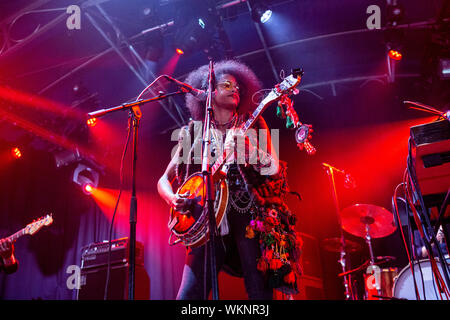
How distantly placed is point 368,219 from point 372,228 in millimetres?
270

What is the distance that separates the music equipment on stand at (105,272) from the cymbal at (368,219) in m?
3.61

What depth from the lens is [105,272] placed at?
6.17 meters

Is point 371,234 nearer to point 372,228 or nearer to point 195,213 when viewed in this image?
point 372,228

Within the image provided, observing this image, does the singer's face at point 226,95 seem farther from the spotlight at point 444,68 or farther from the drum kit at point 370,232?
the spotlight at point 444,68

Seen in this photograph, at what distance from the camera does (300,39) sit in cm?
Answer: 771

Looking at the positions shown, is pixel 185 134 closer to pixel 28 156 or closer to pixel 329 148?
pixel 329 148

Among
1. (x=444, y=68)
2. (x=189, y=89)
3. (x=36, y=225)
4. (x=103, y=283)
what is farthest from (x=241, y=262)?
(x=444, y=68)

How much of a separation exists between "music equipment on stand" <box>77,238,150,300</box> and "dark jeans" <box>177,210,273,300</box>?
145 inches

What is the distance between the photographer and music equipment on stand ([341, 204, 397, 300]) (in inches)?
225

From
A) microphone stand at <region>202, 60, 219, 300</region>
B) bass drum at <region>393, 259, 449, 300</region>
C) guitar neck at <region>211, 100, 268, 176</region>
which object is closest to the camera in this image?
microphone stand at <region>202, 60, 219, 300</region>

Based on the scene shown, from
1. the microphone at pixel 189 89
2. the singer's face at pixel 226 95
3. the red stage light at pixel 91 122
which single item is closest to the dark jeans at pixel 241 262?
the microphone at pixel 189 89

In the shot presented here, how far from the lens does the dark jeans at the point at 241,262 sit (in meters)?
2.39

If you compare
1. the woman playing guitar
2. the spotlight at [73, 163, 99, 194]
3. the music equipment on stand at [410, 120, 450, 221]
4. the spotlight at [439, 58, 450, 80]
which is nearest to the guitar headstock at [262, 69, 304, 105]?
the woman playing guitar

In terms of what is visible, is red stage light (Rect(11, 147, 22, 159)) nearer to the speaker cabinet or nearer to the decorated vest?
the speaker cabinet
